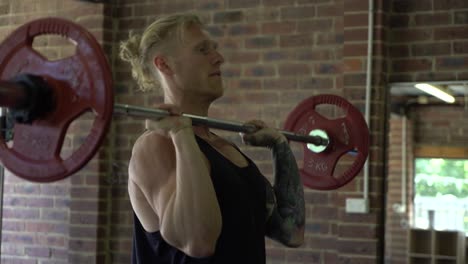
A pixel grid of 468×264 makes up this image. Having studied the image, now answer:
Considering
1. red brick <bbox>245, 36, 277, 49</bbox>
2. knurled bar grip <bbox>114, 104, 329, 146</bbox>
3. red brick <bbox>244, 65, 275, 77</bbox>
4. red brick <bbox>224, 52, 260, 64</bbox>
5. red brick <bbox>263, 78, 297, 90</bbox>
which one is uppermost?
red brick <bbox>245, 36, 277, 49</bbox>

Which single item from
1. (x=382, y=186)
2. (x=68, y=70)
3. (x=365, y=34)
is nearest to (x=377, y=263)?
(x=382, y=186)

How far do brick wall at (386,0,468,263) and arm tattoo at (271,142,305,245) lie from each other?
5.78 ft

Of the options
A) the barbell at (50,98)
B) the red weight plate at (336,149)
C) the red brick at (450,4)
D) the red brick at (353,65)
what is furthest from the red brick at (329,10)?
the barbell at (50,98)

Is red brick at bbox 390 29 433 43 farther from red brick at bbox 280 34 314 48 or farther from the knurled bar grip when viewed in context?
the knurled bar grip

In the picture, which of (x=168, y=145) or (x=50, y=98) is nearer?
(x=50, y=98)

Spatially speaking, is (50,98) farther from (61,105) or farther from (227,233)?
(227,233)

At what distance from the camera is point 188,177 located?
1.88 metres

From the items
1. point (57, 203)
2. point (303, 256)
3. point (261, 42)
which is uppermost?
point (261, 42)

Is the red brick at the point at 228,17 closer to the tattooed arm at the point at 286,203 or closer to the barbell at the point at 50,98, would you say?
the tattooed arm at the point at 286,203

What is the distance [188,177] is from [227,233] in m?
0.22

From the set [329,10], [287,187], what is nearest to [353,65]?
[329,10]

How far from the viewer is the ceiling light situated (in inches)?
161

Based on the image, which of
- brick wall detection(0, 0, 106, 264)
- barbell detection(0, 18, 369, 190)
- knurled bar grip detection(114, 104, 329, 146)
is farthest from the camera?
brick wall detection(0, 0, 106, 264)

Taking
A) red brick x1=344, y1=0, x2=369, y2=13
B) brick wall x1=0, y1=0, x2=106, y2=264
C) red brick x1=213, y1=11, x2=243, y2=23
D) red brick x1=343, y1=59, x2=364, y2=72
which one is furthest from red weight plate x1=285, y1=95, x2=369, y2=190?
brick wall x1=0, y1=0, x2=106, y2=264
